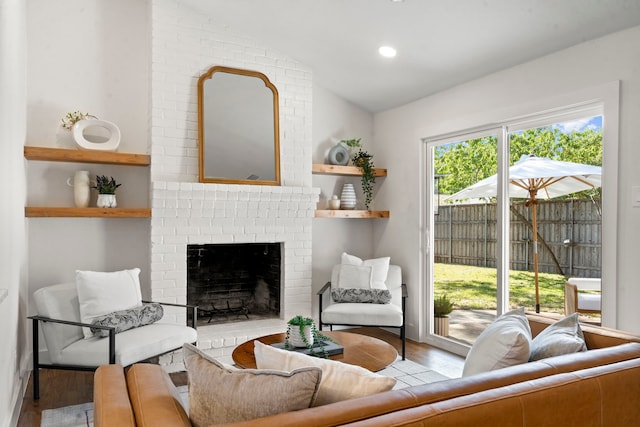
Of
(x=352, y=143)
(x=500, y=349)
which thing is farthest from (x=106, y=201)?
(x=500, y=349)

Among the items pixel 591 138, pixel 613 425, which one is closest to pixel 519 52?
pixel 591 138

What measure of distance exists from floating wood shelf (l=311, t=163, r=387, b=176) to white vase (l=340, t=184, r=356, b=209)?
16 cm

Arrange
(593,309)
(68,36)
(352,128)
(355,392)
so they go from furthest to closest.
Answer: (352,128) → (68,36) → (593,309) → (355,392)

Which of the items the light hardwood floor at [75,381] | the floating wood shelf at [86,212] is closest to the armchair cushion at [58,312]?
the light hardwood floor at [75,381]

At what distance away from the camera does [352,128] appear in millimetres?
5418

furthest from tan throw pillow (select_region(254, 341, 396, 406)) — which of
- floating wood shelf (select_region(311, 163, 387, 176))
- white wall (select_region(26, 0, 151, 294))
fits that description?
floating wood shelf (select_region(311, 163, 387, 176))

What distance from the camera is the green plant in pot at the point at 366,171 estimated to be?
16.9 feet

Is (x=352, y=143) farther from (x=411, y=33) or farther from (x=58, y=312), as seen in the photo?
(x=58, y=312)

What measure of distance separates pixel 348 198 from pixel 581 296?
2498 millimetres

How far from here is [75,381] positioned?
3758 mm

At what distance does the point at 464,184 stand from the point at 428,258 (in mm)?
831

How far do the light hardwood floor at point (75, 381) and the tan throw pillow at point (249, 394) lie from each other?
223 cm

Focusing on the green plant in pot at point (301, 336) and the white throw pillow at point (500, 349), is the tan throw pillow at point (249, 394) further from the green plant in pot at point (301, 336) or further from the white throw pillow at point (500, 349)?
the green plant in pot at point (301, 336)

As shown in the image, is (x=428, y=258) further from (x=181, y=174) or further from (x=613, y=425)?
(x=613, y=425)
